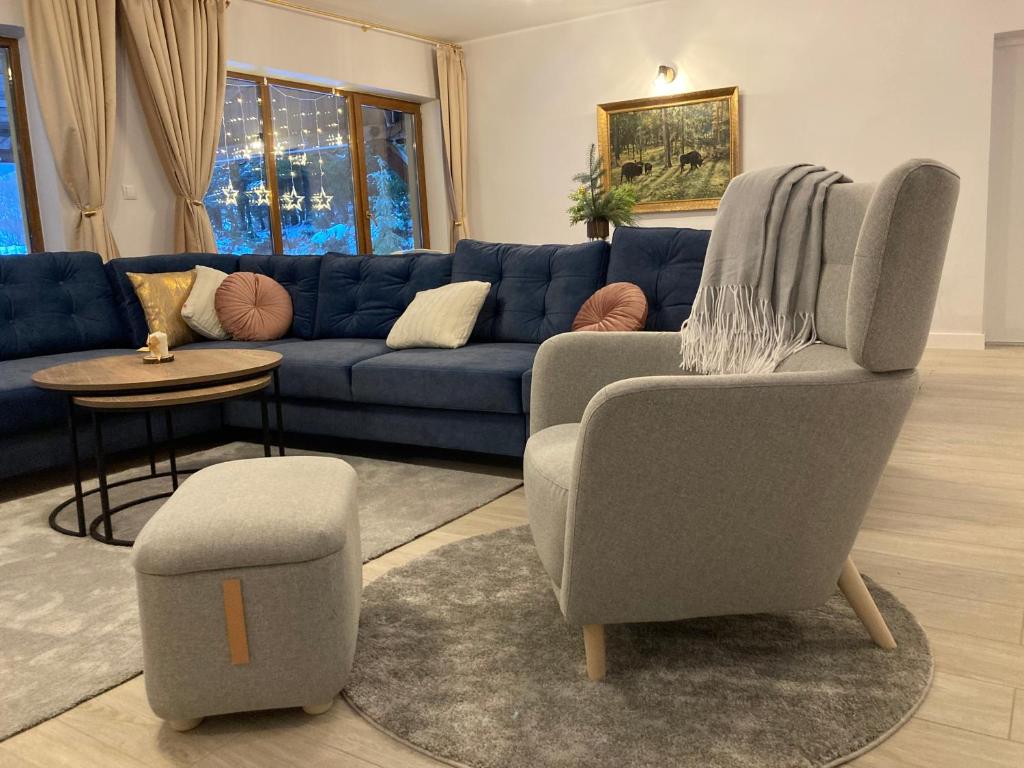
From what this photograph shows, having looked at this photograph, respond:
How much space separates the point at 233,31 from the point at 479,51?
244 centimetres

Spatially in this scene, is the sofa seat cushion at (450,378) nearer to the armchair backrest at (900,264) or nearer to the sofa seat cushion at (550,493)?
the sofa seat cushion at (550,493)

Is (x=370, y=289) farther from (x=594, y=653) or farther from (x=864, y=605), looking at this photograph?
(x=864, y=605)

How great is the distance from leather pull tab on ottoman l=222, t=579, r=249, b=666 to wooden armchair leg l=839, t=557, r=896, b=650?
46.4 inches

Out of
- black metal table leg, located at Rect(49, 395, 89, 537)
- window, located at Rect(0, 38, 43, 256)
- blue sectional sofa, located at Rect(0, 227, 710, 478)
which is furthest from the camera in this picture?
window, located at Rect(0, 38, 43, 256)

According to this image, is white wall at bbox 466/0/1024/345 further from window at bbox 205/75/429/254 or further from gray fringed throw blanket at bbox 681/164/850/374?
gray fringed throw blanket at bbox 681/164/850/374

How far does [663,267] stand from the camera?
3.21 metres

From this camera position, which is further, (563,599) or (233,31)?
(233,31)

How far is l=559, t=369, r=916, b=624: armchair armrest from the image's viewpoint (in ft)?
4.65

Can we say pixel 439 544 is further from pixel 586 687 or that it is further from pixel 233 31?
pixel 233 31

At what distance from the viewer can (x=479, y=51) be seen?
24.5 feet

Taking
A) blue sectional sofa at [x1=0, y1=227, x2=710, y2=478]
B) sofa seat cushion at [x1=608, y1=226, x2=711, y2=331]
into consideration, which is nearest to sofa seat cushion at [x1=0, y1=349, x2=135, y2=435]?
blue sectional sofa at [x1=0, y1=227, x2=710, y2=478]

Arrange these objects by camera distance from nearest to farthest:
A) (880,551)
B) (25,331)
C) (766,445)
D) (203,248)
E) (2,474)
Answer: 1. (766,445)
2. (880,551)
3. (2,474)
4. (25,331)
5. (203,248)

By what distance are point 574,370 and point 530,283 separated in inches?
60.5

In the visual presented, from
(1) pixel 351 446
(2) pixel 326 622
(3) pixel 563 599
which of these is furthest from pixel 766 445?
(1) pixel 351 446
